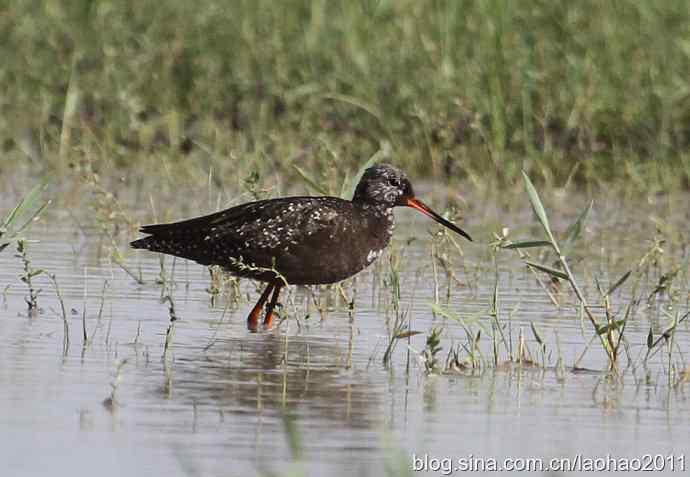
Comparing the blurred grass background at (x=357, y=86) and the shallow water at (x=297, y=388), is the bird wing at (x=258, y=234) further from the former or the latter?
the blurred grass background at (x=357, y=86)

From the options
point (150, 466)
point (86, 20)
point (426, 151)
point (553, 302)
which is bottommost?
point (150, 466)

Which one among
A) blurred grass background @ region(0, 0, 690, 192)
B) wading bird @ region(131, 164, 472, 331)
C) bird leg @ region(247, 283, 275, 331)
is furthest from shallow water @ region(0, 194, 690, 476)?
blurred grass background @ region(0, 0, 690, 192)

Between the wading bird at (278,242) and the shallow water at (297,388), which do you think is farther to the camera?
the wading bird at (278,242)

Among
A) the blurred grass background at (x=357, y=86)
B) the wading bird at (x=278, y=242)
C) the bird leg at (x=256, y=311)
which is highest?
the blurred grass background at (x=357, y=86)

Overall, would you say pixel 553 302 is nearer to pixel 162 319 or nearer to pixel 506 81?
pixel 162 319

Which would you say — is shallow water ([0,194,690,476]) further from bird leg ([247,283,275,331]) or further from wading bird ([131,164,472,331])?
wading bird ([131,164,472,331])

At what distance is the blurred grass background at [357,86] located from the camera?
1417 cm

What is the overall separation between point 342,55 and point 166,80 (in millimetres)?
1560

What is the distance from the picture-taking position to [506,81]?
14.4 metres

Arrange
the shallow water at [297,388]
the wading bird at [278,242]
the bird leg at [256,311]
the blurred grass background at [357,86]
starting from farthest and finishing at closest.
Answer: the blurred grass background at [357,86], the wading bird at [278,242], the bird leg at [256,311], the shallow water at [297,388]

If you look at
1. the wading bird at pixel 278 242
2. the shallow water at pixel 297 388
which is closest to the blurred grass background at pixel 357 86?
the shallow water at pixel 297 388

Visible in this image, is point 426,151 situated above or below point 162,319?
above

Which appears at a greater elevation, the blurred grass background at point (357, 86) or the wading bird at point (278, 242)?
the blurred grass background at point (357, 86)

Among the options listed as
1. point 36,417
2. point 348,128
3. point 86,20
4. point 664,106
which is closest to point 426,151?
point 348,128
